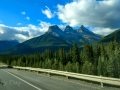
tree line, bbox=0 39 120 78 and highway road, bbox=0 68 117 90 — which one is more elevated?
tree line, bbox=0 39 120 78

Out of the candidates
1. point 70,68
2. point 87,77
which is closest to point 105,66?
point 70,68

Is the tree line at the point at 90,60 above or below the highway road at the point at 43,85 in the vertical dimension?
above

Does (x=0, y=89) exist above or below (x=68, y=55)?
below

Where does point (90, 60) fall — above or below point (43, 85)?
above

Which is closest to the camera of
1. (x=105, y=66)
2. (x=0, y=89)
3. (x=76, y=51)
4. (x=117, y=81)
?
(x=117, y=81)

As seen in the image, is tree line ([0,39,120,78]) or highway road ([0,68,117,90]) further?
tree line ([0,39,120,78])

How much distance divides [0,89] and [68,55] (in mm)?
95779

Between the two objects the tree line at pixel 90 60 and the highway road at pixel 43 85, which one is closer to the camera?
the highway road at pixel 43 85

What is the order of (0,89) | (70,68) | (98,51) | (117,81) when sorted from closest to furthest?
(117,81) < (0,89) < (70,68) < (98,51)

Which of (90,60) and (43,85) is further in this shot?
(90,60)

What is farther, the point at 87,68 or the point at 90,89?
the point at 87,68

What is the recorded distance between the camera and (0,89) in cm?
1340

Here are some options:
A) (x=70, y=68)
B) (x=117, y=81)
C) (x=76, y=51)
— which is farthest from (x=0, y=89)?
(x=76, y=51)

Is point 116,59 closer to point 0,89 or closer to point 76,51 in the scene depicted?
point 76,51
